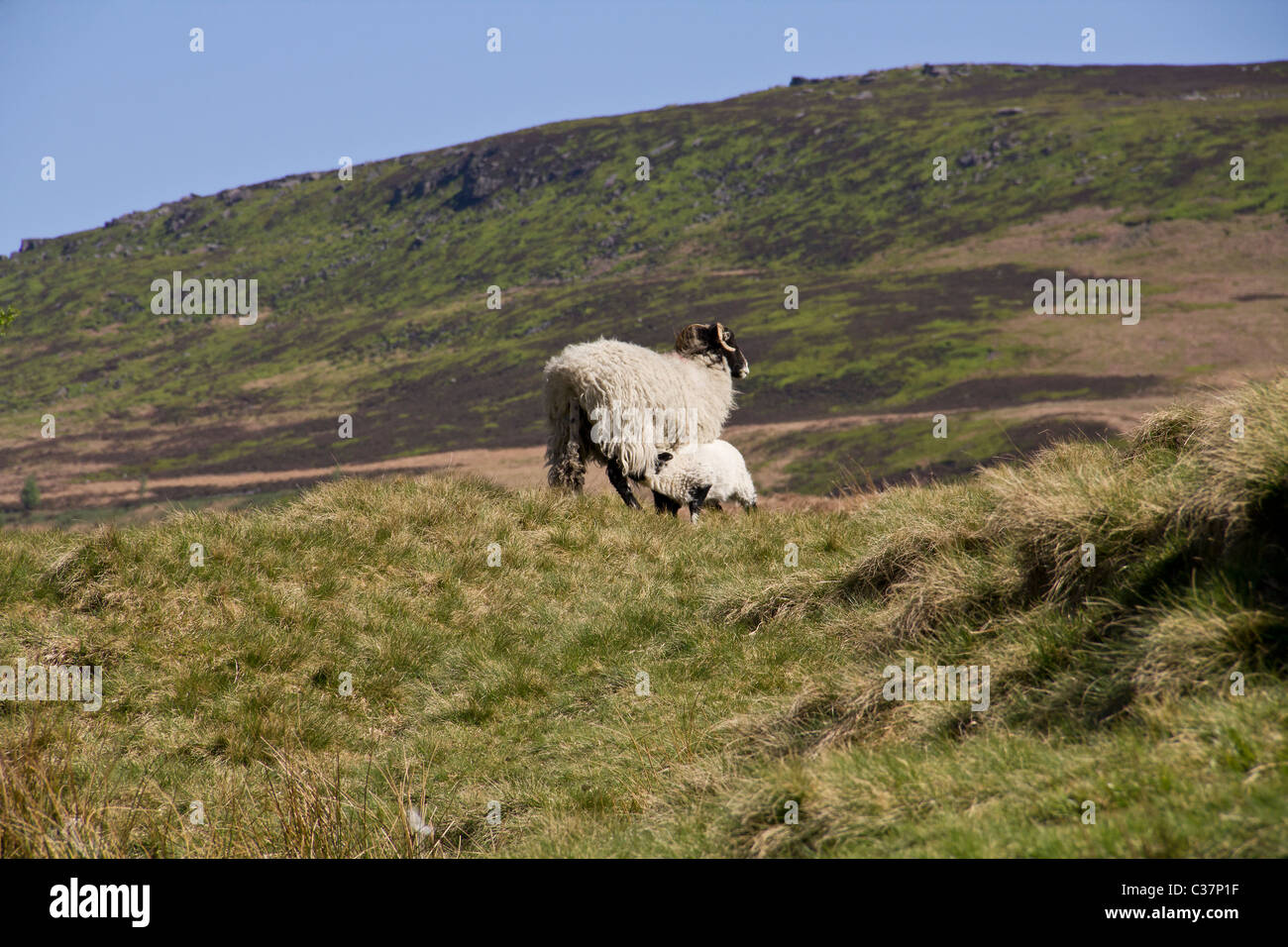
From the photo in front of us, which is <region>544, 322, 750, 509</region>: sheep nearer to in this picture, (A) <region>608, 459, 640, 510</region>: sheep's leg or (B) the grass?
(A) <region>608, 459, 640, 510</region>: sheep's leg

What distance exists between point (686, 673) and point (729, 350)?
27.5 feet

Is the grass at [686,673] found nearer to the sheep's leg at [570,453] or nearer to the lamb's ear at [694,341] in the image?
the sheep's leg at [570,453]

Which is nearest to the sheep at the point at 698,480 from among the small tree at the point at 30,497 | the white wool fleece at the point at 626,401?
the white wool fleece at the point at 626,401

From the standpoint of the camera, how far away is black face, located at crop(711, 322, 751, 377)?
50.0 feet

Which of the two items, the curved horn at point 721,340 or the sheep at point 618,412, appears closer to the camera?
the sheep at point 618,412

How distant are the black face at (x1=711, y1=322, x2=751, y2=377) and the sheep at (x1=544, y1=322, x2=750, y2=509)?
1.23 m

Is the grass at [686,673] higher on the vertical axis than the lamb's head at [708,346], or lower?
lower

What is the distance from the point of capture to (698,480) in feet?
42.3

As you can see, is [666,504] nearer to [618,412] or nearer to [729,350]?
[618,412]

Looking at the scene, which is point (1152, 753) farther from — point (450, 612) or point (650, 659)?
point (450, 612)

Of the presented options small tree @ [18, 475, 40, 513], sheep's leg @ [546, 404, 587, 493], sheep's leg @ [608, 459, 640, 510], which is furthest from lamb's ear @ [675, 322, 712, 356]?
small tree @ [18, 475, 40, 513]

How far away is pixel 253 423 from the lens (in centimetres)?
16838

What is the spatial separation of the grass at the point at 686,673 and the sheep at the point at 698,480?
1836 mm

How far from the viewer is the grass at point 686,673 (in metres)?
4.31
